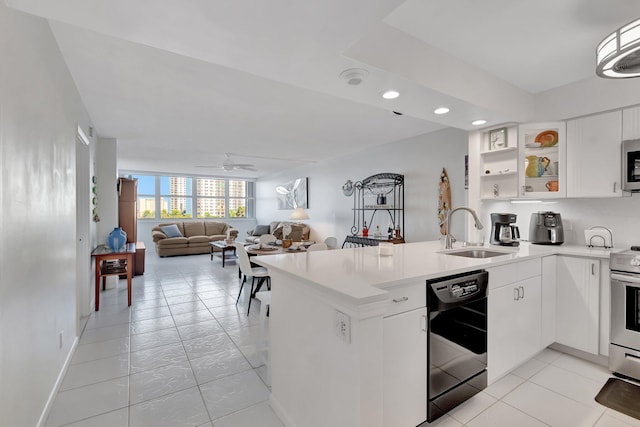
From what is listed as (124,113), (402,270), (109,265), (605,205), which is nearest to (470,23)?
(402,270)

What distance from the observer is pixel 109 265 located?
435 cm

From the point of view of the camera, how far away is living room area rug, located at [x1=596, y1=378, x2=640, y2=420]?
1.87 m

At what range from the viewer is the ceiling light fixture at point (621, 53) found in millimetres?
1367

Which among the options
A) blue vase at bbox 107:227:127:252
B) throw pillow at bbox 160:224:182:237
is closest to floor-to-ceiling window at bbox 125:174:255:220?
throw pillow at bbox 160:224:182:237

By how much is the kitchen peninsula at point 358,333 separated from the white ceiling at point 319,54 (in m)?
1.30

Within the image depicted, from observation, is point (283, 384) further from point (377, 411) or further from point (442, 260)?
point (442, 260)

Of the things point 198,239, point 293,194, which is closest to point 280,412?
point 293,194

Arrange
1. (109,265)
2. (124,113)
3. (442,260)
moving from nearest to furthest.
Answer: (442,260) → (124,113) → (109,265)

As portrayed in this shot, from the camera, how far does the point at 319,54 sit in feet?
5.94

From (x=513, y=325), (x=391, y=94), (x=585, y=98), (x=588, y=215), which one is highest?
(x=585, y=98)

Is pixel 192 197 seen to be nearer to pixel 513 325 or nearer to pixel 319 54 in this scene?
pixel 319 54

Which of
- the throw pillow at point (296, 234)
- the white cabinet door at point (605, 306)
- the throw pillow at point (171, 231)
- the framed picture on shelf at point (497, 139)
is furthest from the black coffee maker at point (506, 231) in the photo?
the throw pillow at point (171, 231)

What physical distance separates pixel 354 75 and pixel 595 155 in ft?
7.74

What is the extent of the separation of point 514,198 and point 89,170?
5.07 metres
